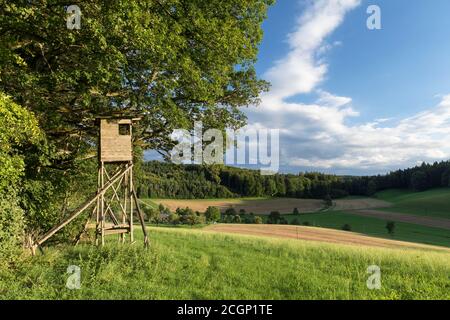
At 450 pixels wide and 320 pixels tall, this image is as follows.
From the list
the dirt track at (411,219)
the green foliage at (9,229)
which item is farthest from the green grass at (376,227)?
the green foliage at (9,229)

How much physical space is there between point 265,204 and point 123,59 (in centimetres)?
9875

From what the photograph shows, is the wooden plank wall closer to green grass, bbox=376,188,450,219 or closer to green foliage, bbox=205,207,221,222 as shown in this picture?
green foliage, bbox=205,207,221,222

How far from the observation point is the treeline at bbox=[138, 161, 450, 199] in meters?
119

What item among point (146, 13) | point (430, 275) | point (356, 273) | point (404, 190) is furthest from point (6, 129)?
point (404, 190)

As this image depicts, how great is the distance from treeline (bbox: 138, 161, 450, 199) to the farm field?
6398mm

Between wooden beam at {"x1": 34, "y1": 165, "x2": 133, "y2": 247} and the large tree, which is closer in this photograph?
the large tree

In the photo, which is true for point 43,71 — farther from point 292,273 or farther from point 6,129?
point 292,273

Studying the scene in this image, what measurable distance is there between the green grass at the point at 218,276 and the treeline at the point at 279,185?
9633 centimetres

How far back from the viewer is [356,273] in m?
12.1

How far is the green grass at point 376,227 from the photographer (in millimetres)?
61594

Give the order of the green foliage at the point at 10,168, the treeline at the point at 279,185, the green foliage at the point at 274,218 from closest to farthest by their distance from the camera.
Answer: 1. the green foliage at the point at 10,168
2. the green foliage at the point at 274,218
3. the treeline at the point at 279,185

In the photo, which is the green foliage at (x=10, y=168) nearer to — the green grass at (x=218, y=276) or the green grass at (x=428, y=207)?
the green grass at (x=218, y=276)

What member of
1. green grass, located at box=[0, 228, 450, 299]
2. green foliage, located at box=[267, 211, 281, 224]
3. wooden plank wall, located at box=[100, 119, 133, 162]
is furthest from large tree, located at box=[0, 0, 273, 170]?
green foliage, located at box=[267, 211, 281, 224]

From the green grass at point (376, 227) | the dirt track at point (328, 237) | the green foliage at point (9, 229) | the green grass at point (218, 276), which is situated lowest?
the green grass at point (376, 227)
